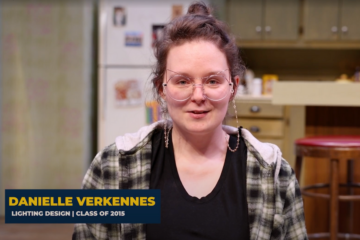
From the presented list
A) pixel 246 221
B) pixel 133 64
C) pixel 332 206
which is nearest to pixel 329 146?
pixel 332 206

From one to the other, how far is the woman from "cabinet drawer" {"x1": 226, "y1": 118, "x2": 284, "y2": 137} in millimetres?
2302

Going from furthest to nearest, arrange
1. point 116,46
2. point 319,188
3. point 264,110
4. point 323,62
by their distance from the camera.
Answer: point 323,62 < point 116,46 < point 264,110 < point 319,188

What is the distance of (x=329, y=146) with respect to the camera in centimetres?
184

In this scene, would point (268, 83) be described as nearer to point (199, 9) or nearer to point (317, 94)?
point (317, 94)

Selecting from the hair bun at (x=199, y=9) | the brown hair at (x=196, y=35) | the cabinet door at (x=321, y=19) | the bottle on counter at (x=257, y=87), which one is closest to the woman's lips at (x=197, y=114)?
the brown hair at (x=196, y=35)

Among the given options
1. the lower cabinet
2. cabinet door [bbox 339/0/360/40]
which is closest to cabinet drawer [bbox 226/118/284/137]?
the lower cabinet

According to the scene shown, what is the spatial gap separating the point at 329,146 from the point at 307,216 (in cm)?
71

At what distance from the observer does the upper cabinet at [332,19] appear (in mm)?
3826

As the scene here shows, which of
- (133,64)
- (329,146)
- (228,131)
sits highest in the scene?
(133,64)

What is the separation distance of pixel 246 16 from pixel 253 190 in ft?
10.2

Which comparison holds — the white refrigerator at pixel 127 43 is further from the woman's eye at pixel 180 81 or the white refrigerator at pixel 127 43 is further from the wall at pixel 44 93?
the woman's eye at pixel 180 81

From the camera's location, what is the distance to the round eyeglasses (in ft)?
3.38

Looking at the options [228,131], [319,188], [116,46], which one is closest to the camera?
[228,131]

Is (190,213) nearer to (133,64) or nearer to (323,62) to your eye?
(133,64)
